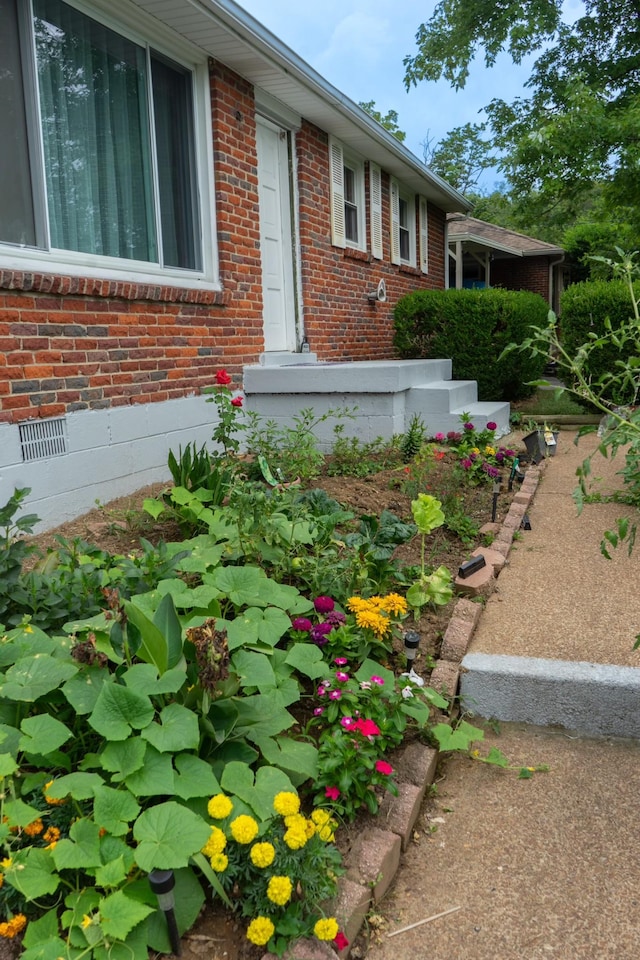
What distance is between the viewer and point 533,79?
Result: 16594 millimetres

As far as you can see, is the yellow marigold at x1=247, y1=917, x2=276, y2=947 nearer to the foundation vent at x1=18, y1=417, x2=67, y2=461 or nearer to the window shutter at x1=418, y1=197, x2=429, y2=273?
the foundation vent at x1=18, y1=417, x2=67, y2=461

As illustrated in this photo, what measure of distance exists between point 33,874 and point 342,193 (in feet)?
27.4

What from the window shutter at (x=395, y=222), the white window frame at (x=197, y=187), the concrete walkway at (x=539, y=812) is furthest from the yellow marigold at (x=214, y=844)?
the window shutter at (x=395, y=222)

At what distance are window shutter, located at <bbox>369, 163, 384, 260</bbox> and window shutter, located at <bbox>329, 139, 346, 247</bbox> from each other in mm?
1024

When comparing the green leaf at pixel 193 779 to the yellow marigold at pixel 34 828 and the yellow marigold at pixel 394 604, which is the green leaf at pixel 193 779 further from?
the yellow marigold at pixel 394 604

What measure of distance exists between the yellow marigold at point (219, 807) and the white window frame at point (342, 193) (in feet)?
25.1

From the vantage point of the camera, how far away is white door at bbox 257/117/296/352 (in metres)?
7.24

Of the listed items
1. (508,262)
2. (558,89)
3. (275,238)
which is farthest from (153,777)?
(508,262)

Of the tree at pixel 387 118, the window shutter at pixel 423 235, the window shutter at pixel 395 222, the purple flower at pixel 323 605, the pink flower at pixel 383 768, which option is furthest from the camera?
the tree at pixel 387 118

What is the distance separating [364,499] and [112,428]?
5.62 ft

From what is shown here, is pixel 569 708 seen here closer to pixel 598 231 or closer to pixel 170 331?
Answer: pixel 170 331

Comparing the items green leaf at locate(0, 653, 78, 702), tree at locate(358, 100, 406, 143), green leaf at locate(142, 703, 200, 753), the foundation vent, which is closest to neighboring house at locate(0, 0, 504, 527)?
the foundation vent

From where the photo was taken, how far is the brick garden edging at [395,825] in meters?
1.76

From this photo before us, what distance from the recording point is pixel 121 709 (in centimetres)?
184
